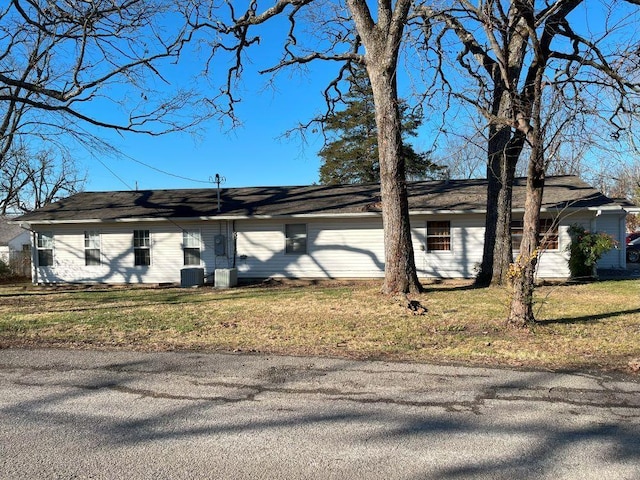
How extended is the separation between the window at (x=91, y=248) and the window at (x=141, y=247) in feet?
4.88

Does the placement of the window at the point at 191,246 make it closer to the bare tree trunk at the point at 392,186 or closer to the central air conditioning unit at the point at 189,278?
the central air conditioning unit at the point at 189,278

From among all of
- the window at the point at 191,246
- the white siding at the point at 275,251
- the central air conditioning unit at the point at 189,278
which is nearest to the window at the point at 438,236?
the white siding at the point at 275,251

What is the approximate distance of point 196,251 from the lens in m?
17.1

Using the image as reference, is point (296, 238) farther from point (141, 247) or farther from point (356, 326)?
point (356, 326)

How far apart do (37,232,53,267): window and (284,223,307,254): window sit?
920cm

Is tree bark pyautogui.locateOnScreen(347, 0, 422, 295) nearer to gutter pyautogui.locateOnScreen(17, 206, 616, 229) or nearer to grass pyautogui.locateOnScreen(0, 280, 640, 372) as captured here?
grass pyautogui.locateOnScreen(0, 280, 640, 372)

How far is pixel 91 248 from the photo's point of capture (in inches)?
695

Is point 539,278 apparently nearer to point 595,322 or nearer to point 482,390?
point 595,322

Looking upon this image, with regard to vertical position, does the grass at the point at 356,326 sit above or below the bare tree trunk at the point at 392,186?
below

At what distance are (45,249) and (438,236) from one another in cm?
1477

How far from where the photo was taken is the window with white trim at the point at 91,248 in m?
17.6

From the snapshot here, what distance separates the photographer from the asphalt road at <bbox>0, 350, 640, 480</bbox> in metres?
3.14

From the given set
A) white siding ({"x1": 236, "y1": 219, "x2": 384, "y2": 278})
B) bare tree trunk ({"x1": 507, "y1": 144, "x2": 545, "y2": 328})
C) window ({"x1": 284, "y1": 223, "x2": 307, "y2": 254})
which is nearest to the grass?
bare tree trunk ({"x1": 507, "y1": 144, "x2": 545, "y2": 328})

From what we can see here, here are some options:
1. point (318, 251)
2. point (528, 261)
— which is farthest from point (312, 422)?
point (318, 251)
